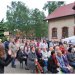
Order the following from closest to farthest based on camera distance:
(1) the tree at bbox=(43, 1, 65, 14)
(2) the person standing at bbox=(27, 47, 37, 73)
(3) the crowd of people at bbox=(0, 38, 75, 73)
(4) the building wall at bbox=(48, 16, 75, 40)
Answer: (3) the crowd of people at bbox=(0, 38, 75, 73)
(2) the person standing at bbox=(27, 47, 37, 73)
(4) the building wall at bbox=(48, 16, 75, 40)
(1) the tree at bbox=(43, 1, 65, 14)

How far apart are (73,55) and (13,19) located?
3680 centimetres

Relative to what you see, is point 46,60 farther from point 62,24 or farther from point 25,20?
point 25,20

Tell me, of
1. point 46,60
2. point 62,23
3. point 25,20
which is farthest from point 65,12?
point 46,60

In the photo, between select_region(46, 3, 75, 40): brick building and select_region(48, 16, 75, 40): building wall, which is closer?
select_region(48, 16, 75, 40): building wall

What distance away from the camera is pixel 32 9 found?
51.6 meters

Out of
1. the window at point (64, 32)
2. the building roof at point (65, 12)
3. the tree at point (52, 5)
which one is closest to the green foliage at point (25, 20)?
the tree at point (52, 5)

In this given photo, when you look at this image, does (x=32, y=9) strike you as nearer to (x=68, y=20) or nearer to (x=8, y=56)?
(x=68, y=20)

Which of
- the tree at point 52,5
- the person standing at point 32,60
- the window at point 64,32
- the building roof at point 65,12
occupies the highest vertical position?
the tree at point 52,5

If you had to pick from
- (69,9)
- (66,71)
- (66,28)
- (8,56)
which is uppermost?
(69,9)

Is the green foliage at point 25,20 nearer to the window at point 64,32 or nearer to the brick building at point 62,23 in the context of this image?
the brick building at point 62,23

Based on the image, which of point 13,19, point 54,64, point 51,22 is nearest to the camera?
point 54,64

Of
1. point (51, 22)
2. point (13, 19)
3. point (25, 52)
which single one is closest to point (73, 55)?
point (25, 52)

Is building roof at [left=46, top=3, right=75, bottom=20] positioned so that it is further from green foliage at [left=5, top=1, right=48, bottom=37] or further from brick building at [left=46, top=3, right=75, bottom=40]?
green foliage at [left=5, top=1, right=48, bottom=37]

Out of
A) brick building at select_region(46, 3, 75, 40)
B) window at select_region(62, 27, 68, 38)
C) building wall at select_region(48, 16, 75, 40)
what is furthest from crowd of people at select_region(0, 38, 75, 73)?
window at select_region(62, 27, 68, 38)
